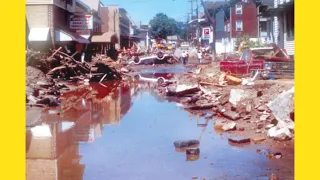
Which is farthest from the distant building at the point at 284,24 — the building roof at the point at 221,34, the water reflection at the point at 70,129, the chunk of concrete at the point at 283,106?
the building roof at the point at 221,34

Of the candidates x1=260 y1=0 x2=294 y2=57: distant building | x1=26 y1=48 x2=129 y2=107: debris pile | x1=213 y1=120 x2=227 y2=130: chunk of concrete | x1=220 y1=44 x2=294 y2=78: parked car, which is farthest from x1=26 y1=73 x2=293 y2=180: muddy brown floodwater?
x1=260 y1=0 x2=294 y2=57: distant building

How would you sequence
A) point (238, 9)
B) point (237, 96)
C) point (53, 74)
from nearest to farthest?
point (237, 96)
point (53, 74)
point (238, 9)

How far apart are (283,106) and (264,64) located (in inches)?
433

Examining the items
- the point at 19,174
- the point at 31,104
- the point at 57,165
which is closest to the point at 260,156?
the point at 57,165

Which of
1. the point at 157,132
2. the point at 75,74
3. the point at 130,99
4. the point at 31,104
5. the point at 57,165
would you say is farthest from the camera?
the point at 75,74

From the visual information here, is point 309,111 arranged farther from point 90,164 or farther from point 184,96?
point 184,96

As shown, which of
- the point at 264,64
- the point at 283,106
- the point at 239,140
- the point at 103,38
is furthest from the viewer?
the point at 103,38

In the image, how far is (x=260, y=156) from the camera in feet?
32.0

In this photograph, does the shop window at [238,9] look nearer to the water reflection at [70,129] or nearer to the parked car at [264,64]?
the parked car at [264,64]

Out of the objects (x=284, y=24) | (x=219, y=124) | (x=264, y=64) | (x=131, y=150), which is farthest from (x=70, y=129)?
(x=284, y=24)

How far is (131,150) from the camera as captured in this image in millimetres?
10625

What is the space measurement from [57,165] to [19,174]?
13.7 ft

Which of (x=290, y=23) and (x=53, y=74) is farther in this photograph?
(x=53, y=74)

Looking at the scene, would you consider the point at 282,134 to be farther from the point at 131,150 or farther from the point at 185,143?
the point at 131,150
